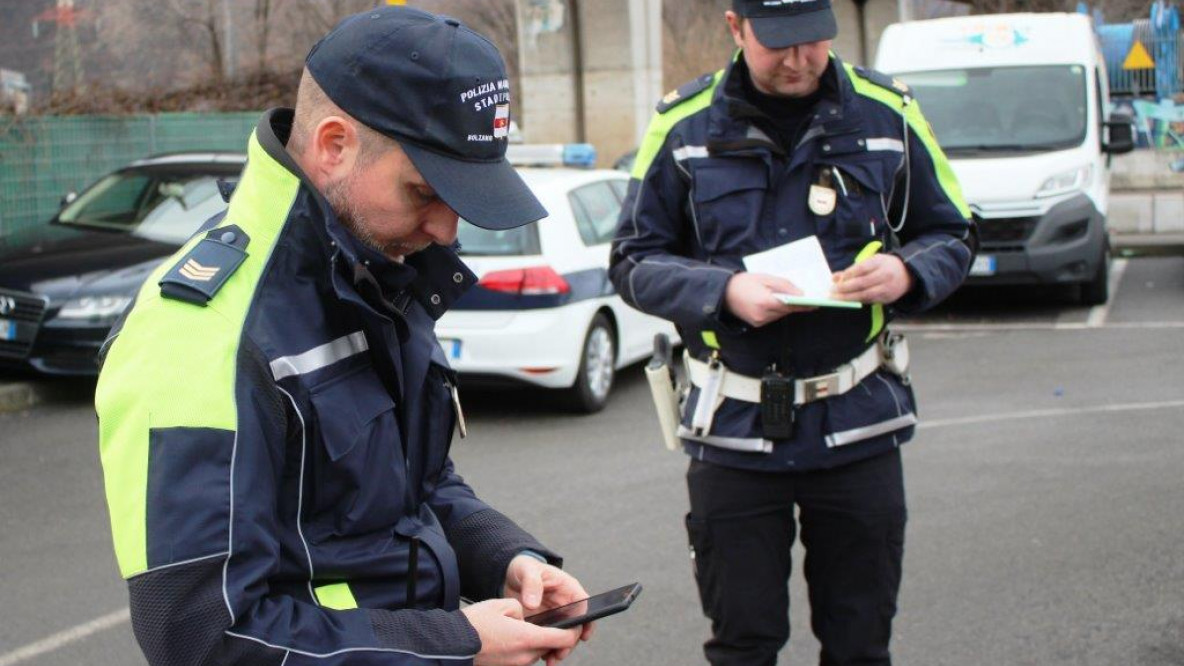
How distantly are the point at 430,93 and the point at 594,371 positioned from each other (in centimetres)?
746

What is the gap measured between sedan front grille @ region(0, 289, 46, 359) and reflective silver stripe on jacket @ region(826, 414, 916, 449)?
7343mm

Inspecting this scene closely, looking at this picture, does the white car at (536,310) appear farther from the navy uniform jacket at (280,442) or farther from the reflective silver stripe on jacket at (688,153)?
the navy uniform jacket at (280,442)

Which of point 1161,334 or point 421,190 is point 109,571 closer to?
point 421,190

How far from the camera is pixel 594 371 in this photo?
9.34 meters

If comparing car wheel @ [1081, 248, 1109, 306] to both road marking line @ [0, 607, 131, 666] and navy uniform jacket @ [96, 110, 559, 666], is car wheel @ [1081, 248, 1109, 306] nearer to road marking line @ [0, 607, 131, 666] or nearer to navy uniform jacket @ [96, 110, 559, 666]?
road marking line @ [0, 607, 131, 666]

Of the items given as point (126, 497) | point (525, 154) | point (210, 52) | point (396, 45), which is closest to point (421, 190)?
point (396, 45)

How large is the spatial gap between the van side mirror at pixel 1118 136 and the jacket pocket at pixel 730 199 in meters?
10.2

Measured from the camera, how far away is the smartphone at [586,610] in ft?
7.22

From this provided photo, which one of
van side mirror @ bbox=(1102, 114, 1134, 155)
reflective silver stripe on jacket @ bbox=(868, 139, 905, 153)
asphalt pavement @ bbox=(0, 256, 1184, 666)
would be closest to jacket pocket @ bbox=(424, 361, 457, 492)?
reflective silver stripe on jacket @ bbox=(868, 139, 905, 153)

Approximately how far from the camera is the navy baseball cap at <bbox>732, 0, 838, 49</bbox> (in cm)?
344

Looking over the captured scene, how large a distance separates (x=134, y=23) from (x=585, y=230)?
15901mm

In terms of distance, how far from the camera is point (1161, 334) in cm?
1147

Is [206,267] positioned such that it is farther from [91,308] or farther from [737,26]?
[91,308]

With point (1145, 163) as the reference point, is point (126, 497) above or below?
above
